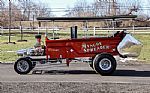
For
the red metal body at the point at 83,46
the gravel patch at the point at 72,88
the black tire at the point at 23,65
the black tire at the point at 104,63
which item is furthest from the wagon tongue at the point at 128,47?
the black tire at the point at 23,65

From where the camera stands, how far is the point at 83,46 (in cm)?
1415

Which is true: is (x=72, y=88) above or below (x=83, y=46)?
below

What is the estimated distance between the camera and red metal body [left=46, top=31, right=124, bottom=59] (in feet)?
46.3

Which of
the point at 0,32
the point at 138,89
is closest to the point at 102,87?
the point at 138,89

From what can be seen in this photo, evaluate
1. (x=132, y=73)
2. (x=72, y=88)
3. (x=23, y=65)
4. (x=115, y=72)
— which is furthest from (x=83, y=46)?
(x=72, y=88)

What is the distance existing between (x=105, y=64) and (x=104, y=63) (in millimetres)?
57

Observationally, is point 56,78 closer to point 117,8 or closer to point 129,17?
point 129,17

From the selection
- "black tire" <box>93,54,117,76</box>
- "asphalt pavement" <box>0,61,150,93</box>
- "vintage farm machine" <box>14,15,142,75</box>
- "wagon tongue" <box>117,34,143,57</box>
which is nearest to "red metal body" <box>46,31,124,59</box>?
"vintage farm machine" <box>14,15,142,75</box>

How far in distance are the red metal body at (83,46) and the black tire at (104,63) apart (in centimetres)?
47

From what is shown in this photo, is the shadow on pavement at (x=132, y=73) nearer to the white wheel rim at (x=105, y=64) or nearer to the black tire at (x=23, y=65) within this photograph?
the white wheel rim at (x=105, y=64)

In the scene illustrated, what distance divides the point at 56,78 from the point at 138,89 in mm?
3668

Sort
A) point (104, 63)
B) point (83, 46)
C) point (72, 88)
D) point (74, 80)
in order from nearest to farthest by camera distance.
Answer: point (72, 88) → point (74, 80) → point (104, 63) → point (83, 46)

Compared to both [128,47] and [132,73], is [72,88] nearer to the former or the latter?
[128,47]

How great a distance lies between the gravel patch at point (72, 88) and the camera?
9766 mm
